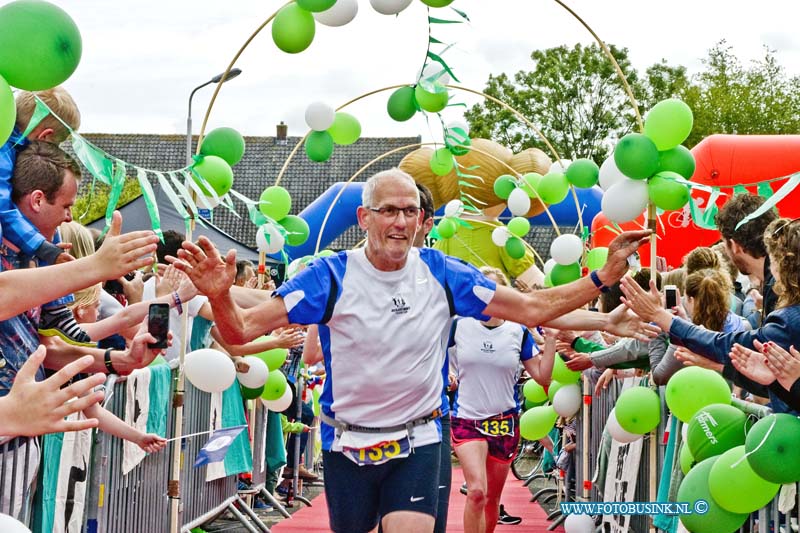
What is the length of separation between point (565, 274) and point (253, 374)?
3067mm

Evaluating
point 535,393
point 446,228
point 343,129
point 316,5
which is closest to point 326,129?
point 343,129

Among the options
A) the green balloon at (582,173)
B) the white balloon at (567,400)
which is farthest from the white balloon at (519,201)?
the green balloon at (582,173)

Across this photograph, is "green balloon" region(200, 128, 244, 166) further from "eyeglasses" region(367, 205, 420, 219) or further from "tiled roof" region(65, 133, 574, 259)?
"tiled roof" region(65, 133, 574, 259)

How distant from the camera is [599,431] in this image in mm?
9281

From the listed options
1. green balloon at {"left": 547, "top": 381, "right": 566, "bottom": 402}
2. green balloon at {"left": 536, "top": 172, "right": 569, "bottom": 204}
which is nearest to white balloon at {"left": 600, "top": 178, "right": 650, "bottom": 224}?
green balloon at {"left": 547, "top": 381, "right": 566, "bottom": 402}

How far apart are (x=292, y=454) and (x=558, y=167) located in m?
4.50

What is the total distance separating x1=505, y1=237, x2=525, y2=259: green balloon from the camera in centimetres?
1438

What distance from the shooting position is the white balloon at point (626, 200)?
252 inches

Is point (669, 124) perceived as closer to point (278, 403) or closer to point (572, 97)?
point (278, 403)

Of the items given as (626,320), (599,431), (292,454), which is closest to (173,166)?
(292,454)

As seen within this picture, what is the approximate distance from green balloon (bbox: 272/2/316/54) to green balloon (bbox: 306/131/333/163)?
2.49 meters

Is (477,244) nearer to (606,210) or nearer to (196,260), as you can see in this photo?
(606,210)

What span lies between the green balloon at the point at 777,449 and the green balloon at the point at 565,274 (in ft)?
17.6

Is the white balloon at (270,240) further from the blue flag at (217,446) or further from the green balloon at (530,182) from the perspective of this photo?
the green balloon at (530,182)
